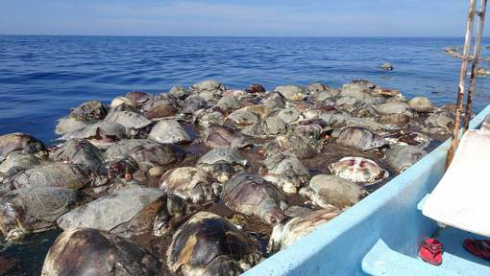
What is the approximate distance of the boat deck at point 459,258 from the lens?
9.94 feet

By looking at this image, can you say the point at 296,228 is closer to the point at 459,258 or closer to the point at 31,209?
the point at 459,258

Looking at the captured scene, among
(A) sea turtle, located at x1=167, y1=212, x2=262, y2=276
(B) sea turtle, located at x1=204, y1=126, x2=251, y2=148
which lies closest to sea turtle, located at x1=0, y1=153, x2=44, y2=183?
(B) sea turtle, located at x1=204, y1=126, x2=251, y2=148

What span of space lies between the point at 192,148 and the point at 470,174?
6195 mm

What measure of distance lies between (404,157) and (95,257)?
557 cm

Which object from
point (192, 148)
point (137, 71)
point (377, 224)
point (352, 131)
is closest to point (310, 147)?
point (352, 131)

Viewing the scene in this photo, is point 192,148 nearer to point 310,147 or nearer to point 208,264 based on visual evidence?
point 310,147

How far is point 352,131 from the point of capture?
8.55 m

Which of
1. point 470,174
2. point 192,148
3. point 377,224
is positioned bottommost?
point 192,148

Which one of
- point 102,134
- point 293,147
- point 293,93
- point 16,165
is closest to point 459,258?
point 293,147

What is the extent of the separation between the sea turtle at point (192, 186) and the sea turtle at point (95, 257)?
5.52 feet

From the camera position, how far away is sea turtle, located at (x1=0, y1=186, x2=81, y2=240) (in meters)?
4.78

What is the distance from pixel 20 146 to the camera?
7.79 metres

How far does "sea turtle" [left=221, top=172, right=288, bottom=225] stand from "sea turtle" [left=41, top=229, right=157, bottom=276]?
5.26 ft

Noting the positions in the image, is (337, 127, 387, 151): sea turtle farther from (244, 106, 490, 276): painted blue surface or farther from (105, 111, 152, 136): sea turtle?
(105, 111, 152, 136): sea turtle
